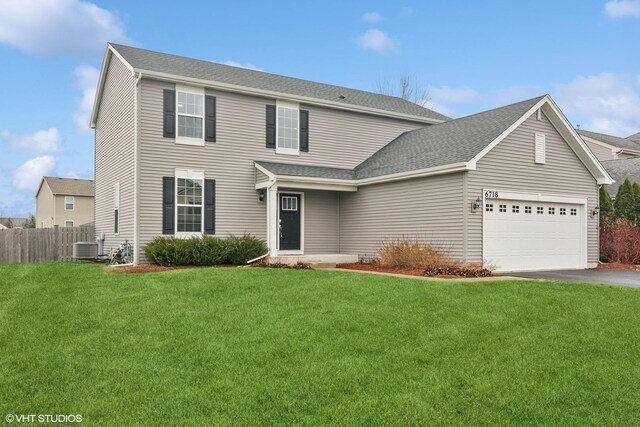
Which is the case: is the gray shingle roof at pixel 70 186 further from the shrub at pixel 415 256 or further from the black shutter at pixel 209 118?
the shrub at pixel 415 256

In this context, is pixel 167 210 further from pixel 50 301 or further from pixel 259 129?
pixel 50 301

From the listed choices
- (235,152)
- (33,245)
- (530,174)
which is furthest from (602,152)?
(33,245)

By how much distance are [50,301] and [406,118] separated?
49.8ft

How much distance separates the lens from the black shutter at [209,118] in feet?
52.4

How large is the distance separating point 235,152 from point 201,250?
12.5 feet

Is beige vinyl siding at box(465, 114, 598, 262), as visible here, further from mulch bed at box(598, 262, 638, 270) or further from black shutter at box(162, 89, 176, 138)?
black shutter at box(162, 89, 176, 138)

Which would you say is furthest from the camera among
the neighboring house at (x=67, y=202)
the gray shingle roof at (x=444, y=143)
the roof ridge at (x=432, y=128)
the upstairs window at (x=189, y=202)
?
the neighboring house at (x=67, y=202)

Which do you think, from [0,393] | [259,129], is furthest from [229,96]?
[0,393]

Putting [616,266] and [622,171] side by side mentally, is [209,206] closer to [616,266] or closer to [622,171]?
[616,266]

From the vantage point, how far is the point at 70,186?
47.8 metres

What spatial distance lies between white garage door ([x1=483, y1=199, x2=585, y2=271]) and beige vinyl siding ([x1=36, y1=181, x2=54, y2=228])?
142 ft

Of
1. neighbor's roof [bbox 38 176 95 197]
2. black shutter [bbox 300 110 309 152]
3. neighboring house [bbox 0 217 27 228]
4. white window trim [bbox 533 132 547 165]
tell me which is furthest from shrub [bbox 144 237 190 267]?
neighboring house [bbox 0 217 27 228]

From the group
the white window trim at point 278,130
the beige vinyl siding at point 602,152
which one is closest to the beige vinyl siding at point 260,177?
the white window trim at point 278,130

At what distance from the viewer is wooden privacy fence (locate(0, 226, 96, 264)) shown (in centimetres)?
1909
